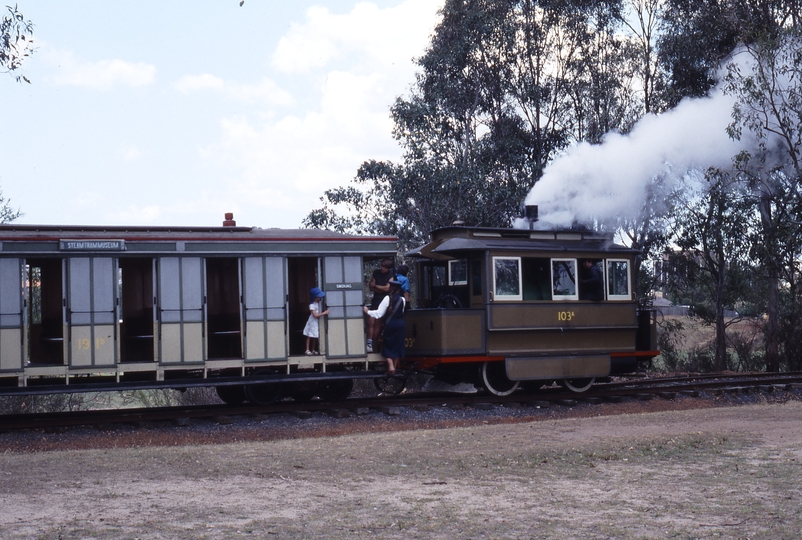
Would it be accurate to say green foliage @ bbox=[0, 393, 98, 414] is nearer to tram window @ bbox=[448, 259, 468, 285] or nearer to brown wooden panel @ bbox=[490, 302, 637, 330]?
tram window @ bbox=[448, 259, 468, 285]

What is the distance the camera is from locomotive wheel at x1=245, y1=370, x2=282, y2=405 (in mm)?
14242

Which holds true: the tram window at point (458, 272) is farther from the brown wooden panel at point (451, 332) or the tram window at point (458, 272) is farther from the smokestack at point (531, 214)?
the smokestack at point (531, 214)

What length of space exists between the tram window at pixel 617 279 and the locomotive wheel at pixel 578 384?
5.09 feet

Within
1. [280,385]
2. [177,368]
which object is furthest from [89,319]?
[280,385]

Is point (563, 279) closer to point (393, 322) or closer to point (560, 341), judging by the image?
point (560, 341)

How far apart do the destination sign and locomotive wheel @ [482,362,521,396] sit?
248 inches

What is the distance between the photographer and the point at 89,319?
1257cm

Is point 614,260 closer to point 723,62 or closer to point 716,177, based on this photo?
point 716,177

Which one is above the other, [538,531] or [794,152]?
[794,152]

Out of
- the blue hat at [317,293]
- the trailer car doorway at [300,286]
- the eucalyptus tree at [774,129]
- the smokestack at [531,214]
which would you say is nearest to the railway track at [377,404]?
the trailer car doorway at [300,286]

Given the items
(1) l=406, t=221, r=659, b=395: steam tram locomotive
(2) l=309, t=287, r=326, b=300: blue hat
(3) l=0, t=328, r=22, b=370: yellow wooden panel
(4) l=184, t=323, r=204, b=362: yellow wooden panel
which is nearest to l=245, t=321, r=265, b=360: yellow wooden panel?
(4) l=184, t=323, r=204, b=362: yellow wooden panel

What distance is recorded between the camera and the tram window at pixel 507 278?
48.0 ft

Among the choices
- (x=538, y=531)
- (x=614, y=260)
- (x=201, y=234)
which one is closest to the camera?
(x=538, y=531)

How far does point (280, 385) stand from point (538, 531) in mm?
8788
